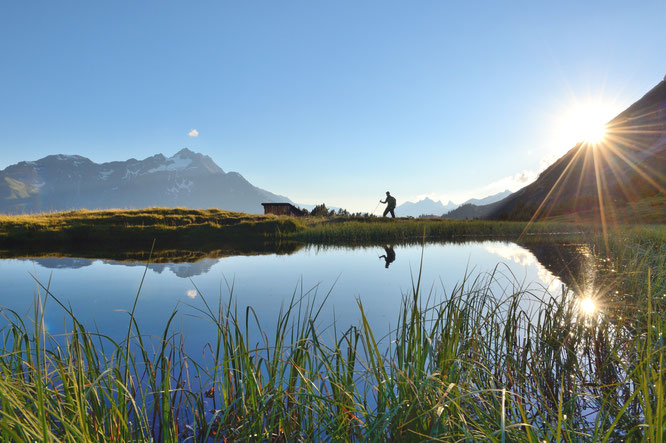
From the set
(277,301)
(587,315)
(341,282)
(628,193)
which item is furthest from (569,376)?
(628,193)

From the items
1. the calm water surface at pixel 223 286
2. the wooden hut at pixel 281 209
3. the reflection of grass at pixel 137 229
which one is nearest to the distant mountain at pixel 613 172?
the wooden hut at pixel 281 209

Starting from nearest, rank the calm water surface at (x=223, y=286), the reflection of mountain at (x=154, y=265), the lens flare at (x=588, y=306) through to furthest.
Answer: the lens flare at (x=588, y=306) → the calm water surface at (x=223, y=286) → the reflection of mountain at (x=154, y=265)

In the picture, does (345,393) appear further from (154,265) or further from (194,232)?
(194,232)

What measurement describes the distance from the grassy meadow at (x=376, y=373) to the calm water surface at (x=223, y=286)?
26 centimetres

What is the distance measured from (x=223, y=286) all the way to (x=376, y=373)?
635 centimetres

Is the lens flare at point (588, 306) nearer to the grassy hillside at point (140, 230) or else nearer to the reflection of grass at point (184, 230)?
the reflection of grass at point (184, 230)

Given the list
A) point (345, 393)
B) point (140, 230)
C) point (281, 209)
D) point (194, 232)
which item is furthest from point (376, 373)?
point (281, 209)

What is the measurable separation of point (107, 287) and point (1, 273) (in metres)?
4.55

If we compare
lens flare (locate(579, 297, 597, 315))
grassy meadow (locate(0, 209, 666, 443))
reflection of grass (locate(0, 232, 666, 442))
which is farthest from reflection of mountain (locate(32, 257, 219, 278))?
lens flare (locate(579, 297, 597, 315))

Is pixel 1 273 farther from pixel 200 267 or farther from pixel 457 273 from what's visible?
pixel 457 273

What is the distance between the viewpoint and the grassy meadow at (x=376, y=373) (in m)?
1.66

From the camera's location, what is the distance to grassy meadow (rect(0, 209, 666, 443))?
1662mm

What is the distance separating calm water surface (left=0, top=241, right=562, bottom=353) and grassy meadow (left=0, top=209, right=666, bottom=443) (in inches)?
10.1

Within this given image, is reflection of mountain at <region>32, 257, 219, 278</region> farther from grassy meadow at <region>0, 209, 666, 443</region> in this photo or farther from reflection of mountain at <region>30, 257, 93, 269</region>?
grassy meadow at <region>0, 209, 666, 443</region>
